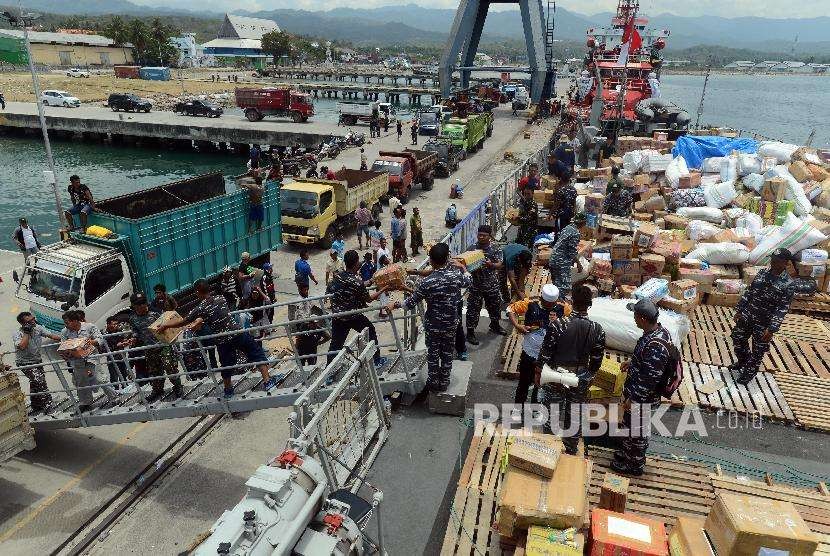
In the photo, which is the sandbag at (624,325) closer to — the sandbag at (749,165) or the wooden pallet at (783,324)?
the wooden pallet at (783,324)

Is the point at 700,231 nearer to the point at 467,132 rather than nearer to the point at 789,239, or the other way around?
the point at 789,239

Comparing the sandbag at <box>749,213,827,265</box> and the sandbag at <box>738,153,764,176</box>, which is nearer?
the sandbag at <box>749,213,827,265</box>

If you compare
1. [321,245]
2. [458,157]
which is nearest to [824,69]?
[458,157]

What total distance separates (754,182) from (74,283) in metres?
16.4

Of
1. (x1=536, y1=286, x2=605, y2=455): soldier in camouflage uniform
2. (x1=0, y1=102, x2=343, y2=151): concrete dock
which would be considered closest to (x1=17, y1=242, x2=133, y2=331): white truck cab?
(x1=536, y1=286, x2=605, y2=455): soldier in camouflage uniform

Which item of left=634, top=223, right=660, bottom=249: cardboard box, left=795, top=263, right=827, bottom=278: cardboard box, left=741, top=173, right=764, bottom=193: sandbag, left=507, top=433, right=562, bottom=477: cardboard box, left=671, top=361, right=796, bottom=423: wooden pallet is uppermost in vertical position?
left=741, top=173, right=764, bottom=193: sandbag

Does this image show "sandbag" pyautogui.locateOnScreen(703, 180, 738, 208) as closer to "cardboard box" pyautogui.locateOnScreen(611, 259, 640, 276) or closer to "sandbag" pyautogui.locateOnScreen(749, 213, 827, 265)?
"sandbag" pyautogui.locateOnScreen(749, 213, 827, 265)

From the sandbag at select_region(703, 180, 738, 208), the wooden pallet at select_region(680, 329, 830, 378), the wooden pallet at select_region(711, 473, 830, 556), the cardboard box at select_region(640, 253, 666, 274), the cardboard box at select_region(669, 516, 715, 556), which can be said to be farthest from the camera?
the sandbag at select_region(703, 180, 738, 208)

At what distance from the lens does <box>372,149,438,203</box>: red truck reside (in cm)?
2322

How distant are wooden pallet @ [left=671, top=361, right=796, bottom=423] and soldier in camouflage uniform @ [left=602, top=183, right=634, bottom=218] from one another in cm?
640

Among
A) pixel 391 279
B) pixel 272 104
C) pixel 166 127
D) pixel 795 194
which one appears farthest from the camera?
pixel 272 104

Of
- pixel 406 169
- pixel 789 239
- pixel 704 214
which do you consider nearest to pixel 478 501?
pixel 789 239

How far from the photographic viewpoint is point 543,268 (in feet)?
37.2

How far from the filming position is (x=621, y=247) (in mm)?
10211
